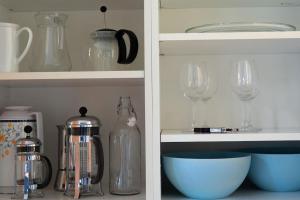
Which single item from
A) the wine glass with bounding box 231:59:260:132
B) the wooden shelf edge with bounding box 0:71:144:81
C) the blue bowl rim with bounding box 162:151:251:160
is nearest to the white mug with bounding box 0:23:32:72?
the wooden shelf edge with bounding box 0:71:144:81

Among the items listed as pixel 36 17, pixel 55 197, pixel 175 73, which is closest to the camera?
pixel 55 197

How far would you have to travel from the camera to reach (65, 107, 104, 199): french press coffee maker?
53.2 inches

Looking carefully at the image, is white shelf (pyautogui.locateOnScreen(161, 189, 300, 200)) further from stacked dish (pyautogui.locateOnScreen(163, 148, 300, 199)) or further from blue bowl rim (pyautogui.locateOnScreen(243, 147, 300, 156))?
blue bowl rim (pyautogui.locateOnScreen(243, 147, 300, 156))

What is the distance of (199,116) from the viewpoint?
158 centimetres

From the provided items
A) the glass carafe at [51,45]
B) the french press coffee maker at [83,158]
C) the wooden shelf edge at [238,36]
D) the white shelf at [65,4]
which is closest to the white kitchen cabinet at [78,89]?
the white shelf at [65,4]

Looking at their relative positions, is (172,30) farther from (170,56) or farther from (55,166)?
(55,166)

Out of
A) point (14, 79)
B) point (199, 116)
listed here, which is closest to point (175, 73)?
point (199, 116)

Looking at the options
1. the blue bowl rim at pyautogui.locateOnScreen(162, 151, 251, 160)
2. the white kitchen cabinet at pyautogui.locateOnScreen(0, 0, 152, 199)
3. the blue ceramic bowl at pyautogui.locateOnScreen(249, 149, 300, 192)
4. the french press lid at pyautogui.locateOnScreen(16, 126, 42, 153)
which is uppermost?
the white kitchen cabinet at pyautogui.locateOnScreen(0, 0, 152, 199)

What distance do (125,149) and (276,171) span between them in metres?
0.47

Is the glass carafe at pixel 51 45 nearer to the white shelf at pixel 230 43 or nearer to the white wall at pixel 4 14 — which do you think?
the white wall at pixel 4 14

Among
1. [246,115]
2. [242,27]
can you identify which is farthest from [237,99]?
[242,27]

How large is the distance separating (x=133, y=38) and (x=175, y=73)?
283 mm

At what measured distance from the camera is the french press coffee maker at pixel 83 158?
1.35 metres

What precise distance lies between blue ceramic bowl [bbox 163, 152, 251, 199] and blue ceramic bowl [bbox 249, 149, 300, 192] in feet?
0.25
